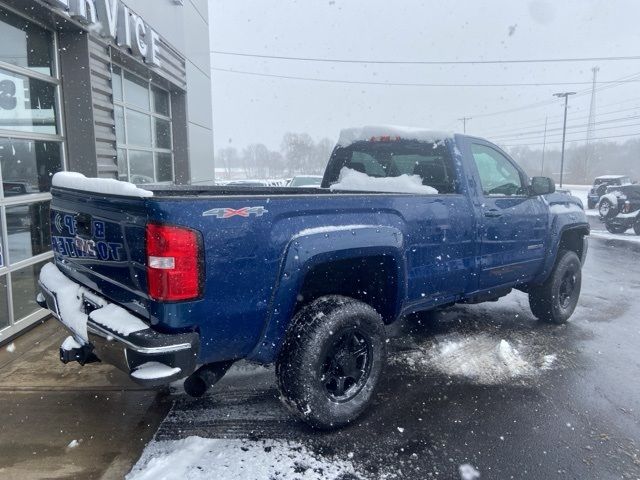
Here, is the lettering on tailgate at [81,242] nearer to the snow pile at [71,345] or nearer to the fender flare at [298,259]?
the snow pile at [71,345]

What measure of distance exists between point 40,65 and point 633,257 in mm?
11017

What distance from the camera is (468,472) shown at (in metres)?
2.67

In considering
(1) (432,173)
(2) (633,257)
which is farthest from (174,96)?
(2) (633,257)

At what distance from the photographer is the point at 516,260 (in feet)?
14.9

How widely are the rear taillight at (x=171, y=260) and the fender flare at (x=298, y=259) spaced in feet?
1.69

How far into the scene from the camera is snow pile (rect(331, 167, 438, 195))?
4105 mm

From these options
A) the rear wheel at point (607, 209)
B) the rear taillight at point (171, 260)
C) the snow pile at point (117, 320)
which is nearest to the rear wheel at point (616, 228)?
the rear wheel at point (607, 209)

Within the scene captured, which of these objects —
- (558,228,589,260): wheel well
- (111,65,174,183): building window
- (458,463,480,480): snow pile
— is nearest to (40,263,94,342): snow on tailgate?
(458,463,480,480): snow pile

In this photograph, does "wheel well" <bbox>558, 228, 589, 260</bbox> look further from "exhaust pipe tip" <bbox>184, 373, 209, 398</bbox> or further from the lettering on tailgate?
the lettering on tailgate

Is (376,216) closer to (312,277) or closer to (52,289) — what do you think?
(312,277)

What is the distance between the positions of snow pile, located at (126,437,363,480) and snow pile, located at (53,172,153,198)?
149cm

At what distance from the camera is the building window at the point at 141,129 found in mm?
7539

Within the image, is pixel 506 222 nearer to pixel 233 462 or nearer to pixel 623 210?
pixel 233 462

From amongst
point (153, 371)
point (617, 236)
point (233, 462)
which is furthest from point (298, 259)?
point (617, 236)
